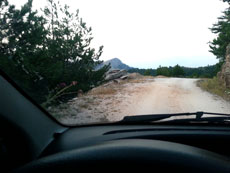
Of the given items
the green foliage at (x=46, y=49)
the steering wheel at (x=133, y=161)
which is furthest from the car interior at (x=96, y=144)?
the green foliage at (x=46, y=49)

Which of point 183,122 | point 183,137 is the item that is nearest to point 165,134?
point 183,137

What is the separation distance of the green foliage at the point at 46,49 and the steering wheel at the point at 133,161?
3.20 feet

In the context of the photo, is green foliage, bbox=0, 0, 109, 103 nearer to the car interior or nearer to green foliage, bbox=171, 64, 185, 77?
the car interior

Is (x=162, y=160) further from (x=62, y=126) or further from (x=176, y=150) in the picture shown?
(x=62, y=126)

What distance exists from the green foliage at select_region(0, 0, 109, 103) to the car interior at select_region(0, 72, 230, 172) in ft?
1.26

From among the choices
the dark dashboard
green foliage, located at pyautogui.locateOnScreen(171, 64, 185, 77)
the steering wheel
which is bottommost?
the dark dashboard

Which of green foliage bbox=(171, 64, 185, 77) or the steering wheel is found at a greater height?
green foliage bbox=(171, 64, 185, 77)

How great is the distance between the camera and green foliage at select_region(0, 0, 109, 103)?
237 centimetres

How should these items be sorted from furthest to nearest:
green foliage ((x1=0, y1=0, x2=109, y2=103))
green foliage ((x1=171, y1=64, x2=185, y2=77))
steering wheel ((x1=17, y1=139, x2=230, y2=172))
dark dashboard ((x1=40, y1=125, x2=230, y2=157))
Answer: green foliage ((x1=171, y1=64, x2=185, y2=77)) < green foliage ((x1=0, y1=0, x2=109, y2=103)) < dark dashboard ((x1=40, y1=125, x2=230, y2=157)) < steering wheel ((x1=17, y1=139, x2=230, y2=172))

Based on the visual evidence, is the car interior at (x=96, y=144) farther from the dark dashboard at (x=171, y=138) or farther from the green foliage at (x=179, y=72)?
the green foliage at (x=179, y=72)

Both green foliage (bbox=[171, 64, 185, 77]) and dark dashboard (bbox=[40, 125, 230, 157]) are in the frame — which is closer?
dark dashboard (bbox=[40, 125, 230, 157])

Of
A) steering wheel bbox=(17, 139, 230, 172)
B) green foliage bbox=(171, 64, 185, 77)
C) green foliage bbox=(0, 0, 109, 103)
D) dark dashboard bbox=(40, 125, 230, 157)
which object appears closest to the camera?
steering wheel bbox=(17, 139, 230, 172)

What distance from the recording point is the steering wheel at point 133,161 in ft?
2.73

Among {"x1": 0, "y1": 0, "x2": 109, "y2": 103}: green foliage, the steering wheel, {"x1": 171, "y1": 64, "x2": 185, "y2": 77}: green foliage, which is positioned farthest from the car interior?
{"x1": 171, "y1": 64, "x2": 185, "y2": 77}: green foliage
